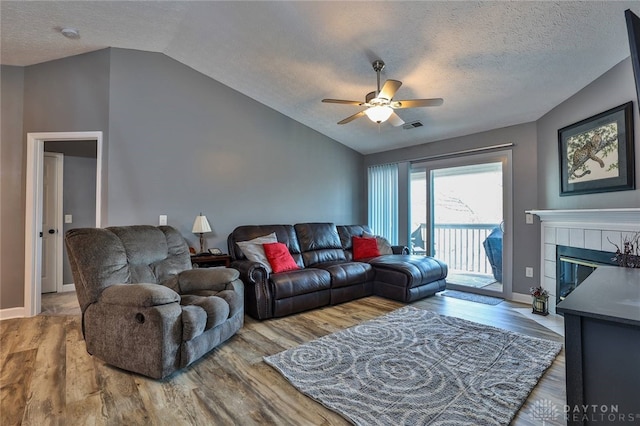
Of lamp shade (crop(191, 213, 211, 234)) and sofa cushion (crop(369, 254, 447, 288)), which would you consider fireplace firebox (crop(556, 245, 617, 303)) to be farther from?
lamp shade (crop(191, 213, 211, 234))

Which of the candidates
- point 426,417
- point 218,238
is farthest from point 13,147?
point 426,417

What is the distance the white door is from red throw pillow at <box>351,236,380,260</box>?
4.46 m

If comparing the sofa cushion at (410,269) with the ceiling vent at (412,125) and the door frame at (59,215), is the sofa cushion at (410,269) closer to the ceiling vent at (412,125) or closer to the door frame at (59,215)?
the ceiling vent at (412,125)

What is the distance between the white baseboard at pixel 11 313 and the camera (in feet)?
10.9

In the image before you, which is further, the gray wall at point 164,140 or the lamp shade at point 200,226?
the lamp shade at point 200,226

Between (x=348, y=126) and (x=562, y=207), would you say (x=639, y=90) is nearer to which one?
(x=562, y=207)

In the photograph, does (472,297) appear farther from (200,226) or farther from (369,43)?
(200,226)

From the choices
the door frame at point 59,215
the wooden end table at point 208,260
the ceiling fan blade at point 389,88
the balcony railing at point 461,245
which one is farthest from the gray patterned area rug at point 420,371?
the door frame at point 59,215

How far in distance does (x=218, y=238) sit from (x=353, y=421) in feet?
9.98

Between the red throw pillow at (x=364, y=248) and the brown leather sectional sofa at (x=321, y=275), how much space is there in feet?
0.33

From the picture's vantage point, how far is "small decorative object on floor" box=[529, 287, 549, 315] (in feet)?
11.4

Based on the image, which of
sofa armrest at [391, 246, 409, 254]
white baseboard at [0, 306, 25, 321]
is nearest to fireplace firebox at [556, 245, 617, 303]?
sofa armrest at [391, 246, 409, 254]

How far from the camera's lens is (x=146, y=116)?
12.0ft

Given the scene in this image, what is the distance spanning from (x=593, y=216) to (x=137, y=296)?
4026mm
